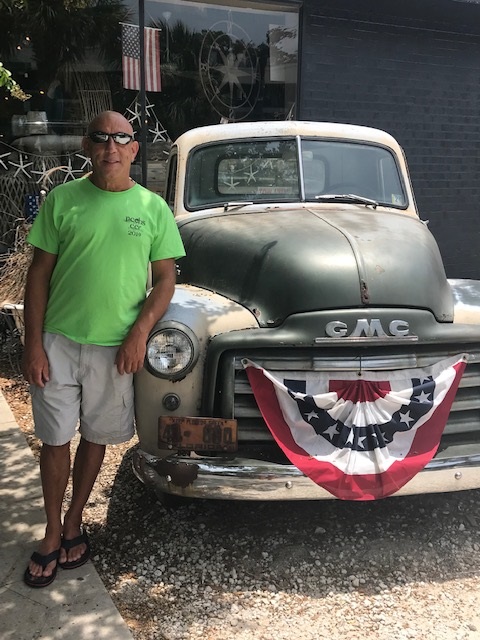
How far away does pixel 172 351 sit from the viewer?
107 inches

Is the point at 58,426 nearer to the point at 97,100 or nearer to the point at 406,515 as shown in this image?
the point at 406,515

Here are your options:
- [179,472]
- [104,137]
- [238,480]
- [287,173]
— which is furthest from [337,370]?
[287,173]

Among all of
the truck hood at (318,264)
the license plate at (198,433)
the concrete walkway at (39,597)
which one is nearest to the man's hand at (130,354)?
the license plate at (198,433)

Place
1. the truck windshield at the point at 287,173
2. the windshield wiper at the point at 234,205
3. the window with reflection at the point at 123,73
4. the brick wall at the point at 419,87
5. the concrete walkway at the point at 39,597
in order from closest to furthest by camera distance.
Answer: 1. the concrete walkway at the point at 39,597
2. the windshield wiper at the point at 234,205
3. the truck windshield at the point at 287,173
4. the window with reflection at the point at 123,73
5. the brick wall at the point at 419,87

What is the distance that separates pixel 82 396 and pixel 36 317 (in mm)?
395

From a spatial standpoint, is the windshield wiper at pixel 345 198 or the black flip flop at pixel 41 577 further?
the windshield wiper at pixel 345 198

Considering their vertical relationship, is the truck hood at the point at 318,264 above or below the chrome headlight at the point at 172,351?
above

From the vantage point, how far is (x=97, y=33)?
6.98m

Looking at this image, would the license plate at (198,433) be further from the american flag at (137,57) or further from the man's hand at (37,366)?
the american flag at (137,57)

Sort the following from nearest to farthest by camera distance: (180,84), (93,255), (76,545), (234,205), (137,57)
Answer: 1. (93,255)
2. (76,545)
3. (234,205)
4. (137,57)
5. (180,84)

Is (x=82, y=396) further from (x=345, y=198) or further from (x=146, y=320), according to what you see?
(x=345, y=198)

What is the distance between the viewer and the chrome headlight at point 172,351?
2701 millimetres

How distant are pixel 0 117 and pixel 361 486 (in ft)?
19.9

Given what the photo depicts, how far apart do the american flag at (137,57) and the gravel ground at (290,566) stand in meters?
5.16
